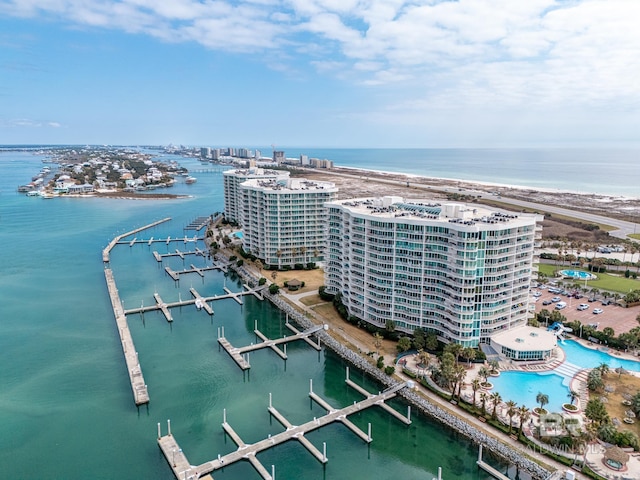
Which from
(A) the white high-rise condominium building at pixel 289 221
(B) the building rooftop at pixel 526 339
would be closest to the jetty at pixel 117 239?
(A) the white high-rise condominium building at pixel 289 221

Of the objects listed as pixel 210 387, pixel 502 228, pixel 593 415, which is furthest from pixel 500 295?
pixel 210 387

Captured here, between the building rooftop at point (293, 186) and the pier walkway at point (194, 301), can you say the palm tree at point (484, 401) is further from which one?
the building rooftop at point (293, 186)

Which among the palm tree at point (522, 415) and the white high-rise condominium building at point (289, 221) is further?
the white high-rise condominium building at point (289, 221)

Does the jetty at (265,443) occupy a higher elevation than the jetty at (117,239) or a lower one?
lower

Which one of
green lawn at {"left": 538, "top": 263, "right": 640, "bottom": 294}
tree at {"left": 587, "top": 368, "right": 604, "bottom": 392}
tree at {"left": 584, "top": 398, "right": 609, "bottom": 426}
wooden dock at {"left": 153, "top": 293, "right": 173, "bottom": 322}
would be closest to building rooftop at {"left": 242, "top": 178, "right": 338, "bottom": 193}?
wooden dock at {"left": 153, "top": 293, "right": 173, "bottom": 322}

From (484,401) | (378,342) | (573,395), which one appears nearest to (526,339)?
(573,395)

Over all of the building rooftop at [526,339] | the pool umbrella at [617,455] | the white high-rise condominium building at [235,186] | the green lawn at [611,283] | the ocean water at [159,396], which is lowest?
the ocean water at [159,396]
